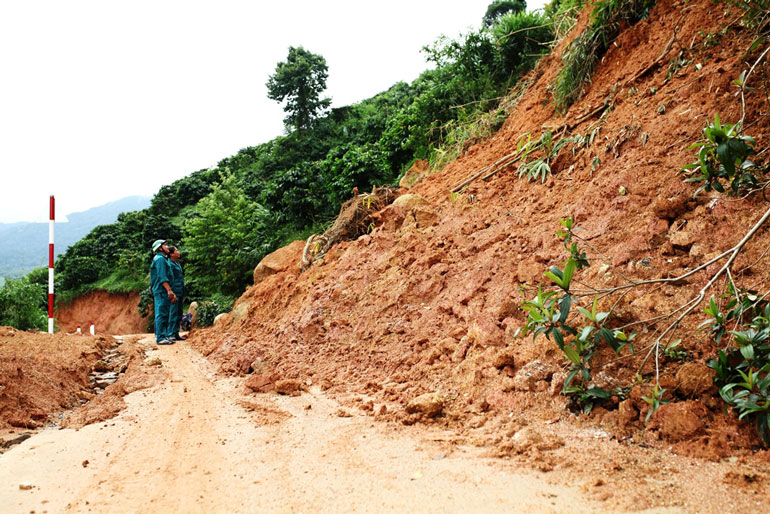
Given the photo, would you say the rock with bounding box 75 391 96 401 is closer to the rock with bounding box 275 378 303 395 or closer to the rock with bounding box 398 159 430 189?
the rock with bounding box 275 378 303 395

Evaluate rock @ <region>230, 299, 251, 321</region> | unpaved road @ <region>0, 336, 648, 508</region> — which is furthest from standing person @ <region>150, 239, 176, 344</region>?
unpaved road @ <region>0, 336, 648, 508</region>

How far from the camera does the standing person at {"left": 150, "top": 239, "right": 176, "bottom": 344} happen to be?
7465mm

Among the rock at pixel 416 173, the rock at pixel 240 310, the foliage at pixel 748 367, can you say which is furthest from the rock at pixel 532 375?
the rock at pixel 416 173

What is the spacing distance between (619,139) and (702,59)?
1051mm

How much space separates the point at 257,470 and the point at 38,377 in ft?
9.02

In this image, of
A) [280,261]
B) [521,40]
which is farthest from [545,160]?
[280,261]

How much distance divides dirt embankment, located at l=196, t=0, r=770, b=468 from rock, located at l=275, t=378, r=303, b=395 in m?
0.14

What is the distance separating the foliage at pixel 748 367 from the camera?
1918 millimetres

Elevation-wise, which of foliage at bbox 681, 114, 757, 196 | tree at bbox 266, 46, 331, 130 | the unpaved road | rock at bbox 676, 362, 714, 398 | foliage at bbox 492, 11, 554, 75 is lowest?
the unpaved road

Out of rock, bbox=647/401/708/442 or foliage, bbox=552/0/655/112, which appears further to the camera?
foliage, bbox=552/0/655/112

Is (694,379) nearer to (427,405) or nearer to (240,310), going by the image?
(427,405)

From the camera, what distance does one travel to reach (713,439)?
6.43 ft

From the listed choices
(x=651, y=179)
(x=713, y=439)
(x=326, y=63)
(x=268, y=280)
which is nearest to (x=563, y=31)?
(x=651, y=179)

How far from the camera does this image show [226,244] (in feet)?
41.6
